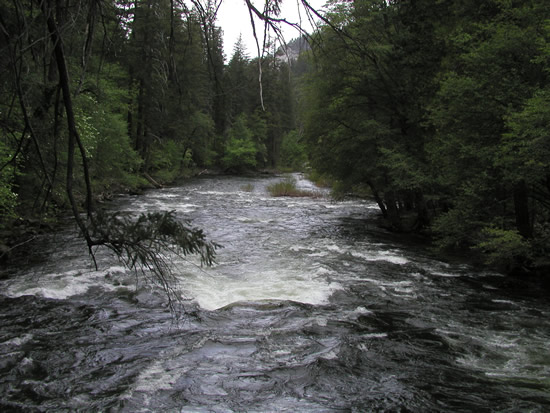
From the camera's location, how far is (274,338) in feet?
19.6

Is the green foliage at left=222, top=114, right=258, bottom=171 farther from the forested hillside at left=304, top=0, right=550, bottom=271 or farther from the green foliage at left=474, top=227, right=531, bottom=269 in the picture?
the green foliage at left=474, top=227, right=531, bottom=269

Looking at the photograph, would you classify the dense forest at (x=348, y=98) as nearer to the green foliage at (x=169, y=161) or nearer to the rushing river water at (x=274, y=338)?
the rushing river water at (x=274, y=338)

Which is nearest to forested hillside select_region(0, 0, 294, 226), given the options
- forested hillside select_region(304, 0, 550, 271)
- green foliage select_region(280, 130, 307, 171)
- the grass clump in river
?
forested hillside select_region(304, 0, 550, 271)

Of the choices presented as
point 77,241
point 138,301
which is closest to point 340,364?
point 138,301

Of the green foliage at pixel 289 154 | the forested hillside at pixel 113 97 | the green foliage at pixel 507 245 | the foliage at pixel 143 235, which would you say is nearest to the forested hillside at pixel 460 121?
the green foliage at pixel 507 245

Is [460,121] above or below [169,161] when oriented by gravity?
below

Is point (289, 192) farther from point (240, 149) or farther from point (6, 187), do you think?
point (240, 149)

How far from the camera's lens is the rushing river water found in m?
4.45

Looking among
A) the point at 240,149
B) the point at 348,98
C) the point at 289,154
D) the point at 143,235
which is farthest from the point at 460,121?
the point at 289,154

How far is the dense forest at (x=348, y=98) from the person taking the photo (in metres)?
1.72

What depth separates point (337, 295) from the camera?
806 centimetres

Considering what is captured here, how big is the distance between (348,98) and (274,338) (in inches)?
528

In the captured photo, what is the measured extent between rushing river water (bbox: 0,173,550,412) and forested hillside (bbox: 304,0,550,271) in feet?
5.78

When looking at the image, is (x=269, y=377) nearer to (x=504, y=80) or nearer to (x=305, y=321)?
(x=305, y=321)
